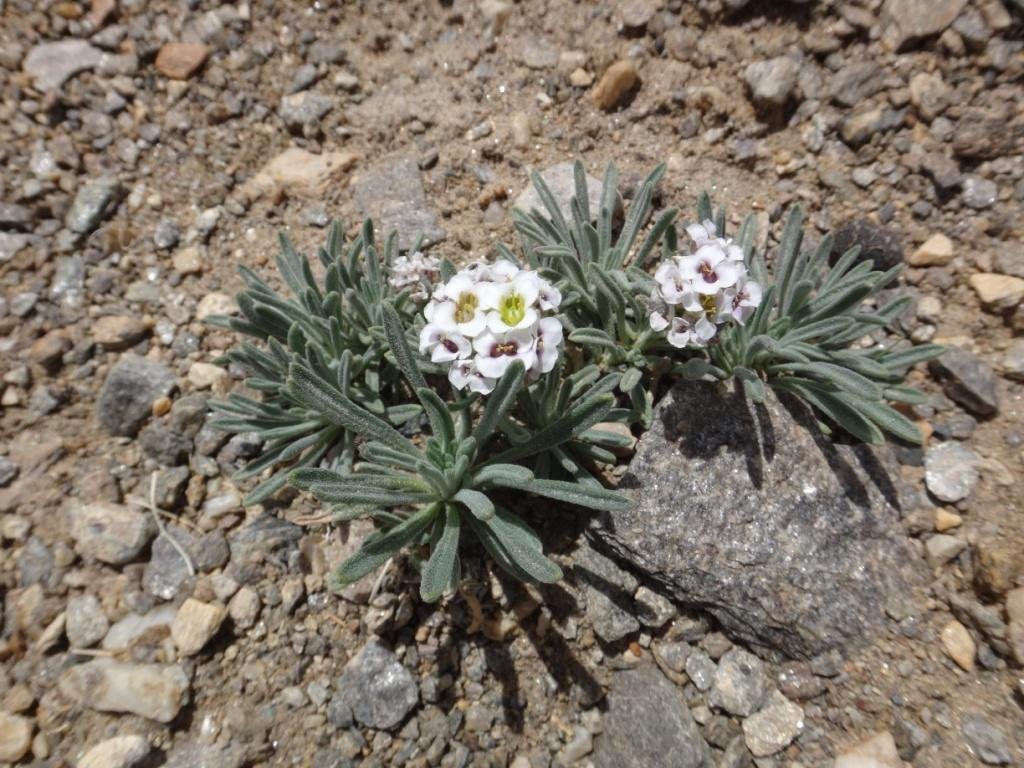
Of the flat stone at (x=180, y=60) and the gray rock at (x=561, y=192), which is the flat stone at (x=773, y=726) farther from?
the flat stone at (x=180, y=60)

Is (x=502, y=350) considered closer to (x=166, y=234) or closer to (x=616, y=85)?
(x=616, y=85)

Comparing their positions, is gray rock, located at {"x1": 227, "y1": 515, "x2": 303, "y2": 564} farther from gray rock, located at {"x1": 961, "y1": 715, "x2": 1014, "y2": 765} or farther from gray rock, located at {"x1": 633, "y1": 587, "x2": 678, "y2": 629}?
gray rock, located at {"x1": 961, "y1": 715, "x2": 1014, "y2": 765}

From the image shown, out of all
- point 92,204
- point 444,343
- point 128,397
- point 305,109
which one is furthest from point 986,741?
point 92,204

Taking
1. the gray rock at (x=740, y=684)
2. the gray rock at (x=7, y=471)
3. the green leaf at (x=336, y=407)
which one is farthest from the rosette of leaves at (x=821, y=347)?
the gray rock at (x=7, y=471)

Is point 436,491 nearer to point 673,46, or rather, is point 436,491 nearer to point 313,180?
point 313,180

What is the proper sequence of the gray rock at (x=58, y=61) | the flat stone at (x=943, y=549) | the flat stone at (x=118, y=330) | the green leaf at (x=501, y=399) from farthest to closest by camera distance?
the gray rock at (x=58, y=61)
the flat stone at (x=118, y=330)
the flat stone at (x=943, y=549)
the green leaf at (x=501, y=399)
